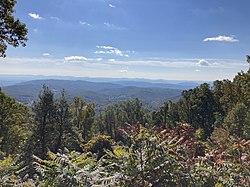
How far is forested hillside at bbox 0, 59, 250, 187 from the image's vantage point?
400 centimetres

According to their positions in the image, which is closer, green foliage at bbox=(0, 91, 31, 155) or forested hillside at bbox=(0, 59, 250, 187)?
forested hillside at bbox=(0, 59, 250, 187)

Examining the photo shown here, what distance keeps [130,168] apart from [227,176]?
1677 millimetres

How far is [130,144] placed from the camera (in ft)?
16.8

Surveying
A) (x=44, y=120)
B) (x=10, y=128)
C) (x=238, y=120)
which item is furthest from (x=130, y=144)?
(x=238, y=120)

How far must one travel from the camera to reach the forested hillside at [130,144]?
157 inches

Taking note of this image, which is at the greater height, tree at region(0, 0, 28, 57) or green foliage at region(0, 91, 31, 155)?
tree at region(0, 0, 28, 57)

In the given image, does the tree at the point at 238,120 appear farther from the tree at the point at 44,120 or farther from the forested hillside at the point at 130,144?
the tree at the point at 44,120

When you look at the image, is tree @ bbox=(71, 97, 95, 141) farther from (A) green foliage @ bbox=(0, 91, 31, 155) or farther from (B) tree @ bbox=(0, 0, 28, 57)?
(B) tree @ bbox=(0, 0, 28, 57)

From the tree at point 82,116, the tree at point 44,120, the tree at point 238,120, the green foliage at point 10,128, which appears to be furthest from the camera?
the tree at point 82,116

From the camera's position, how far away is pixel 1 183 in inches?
166

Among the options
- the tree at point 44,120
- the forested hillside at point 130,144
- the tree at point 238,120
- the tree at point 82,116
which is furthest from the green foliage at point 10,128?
the tree at point 238,120

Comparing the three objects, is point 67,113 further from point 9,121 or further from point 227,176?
point 227,176

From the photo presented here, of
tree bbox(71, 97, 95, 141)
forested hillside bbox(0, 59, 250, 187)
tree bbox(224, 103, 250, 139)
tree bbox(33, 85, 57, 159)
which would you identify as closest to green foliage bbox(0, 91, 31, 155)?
forested hillside bbox(0, 59, 250, 187)

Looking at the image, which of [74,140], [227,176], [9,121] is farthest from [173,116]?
[227,176]
